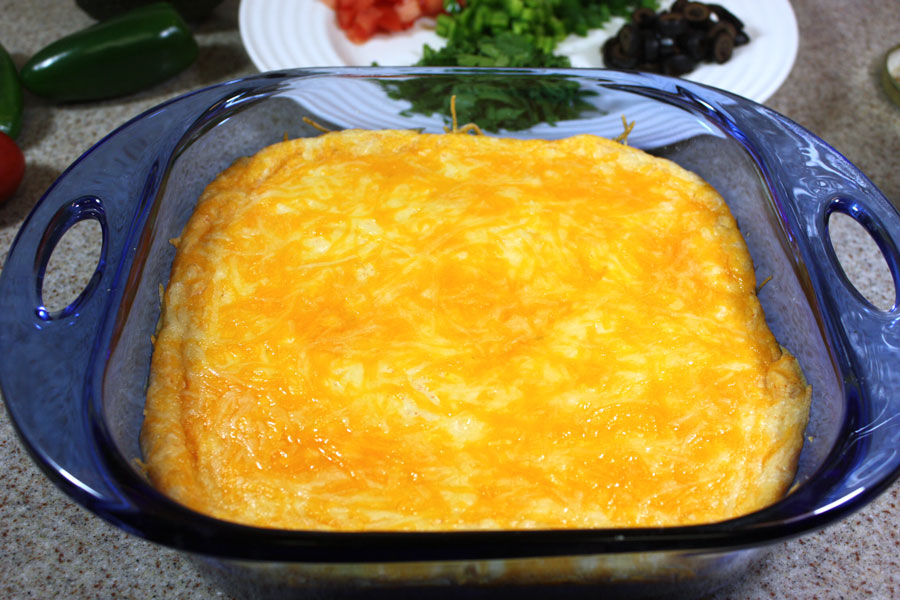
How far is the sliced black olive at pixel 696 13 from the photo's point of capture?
7.55 ft

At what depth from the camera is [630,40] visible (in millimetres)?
2289

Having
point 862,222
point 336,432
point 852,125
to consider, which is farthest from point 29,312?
point 852,125

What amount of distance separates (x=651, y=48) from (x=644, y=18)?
0.11 meters

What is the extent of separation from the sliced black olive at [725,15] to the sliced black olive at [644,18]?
0.60ft

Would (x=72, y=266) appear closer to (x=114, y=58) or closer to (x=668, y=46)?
(x=114, y=58)

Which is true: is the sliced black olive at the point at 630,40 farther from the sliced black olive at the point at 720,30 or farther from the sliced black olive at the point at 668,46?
the sliced black olive at the point at 720,30

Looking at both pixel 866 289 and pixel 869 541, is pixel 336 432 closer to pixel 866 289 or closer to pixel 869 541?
pixel 869 541

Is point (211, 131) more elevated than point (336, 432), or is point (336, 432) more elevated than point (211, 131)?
point (211, 131)

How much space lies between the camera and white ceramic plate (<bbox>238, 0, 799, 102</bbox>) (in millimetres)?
2193

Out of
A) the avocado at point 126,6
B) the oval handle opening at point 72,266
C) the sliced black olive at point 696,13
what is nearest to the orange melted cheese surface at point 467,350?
the oval handle opening at point 72,266

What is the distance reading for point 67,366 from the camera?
1.21m

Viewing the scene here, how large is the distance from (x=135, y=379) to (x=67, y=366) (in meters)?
0.18

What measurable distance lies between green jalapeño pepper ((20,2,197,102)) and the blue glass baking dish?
0.77 m

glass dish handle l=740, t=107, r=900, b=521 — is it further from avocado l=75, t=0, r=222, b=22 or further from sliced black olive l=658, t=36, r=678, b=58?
avocado l=75, t=0, r=222, b=22
